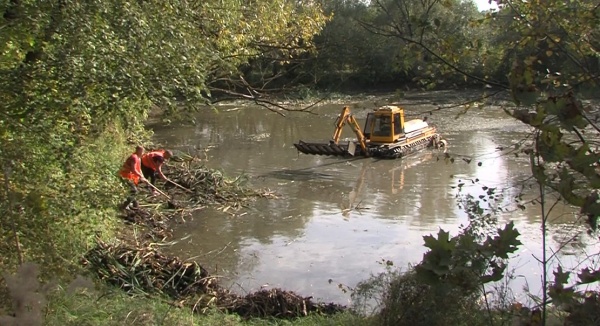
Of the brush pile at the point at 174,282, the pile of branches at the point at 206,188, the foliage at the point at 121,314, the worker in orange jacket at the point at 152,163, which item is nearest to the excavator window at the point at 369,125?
the pile of branches at the point at 206,188

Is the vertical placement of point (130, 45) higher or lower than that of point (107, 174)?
higher

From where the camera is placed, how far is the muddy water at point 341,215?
10.2m

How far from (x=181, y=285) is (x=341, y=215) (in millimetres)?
5861

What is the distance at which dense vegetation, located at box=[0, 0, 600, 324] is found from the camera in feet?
9.84

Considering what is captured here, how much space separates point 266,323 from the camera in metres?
7.56

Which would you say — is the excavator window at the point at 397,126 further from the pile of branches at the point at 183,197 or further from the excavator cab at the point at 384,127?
the pile of branches at the point at 183,197

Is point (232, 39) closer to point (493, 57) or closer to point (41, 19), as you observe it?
point (41, 19)

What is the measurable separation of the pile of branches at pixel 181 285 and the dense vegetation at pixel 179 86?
524mm

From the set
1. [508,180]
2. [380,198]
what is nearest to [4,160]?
[380,198]

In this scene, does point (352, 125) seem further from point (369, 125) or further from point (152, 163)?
point (152, 163)

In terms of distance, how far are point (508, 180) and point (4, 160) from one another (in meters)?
13.6

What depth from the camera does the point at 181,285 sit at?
30.2 ft

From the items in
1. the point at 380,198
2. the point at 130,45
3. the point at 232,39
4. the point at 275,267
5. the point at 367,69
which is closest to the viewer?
the point at 130,45

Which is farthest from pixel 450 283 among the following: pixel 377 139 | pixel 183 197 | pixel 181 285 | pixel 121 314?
pixel 377 139
